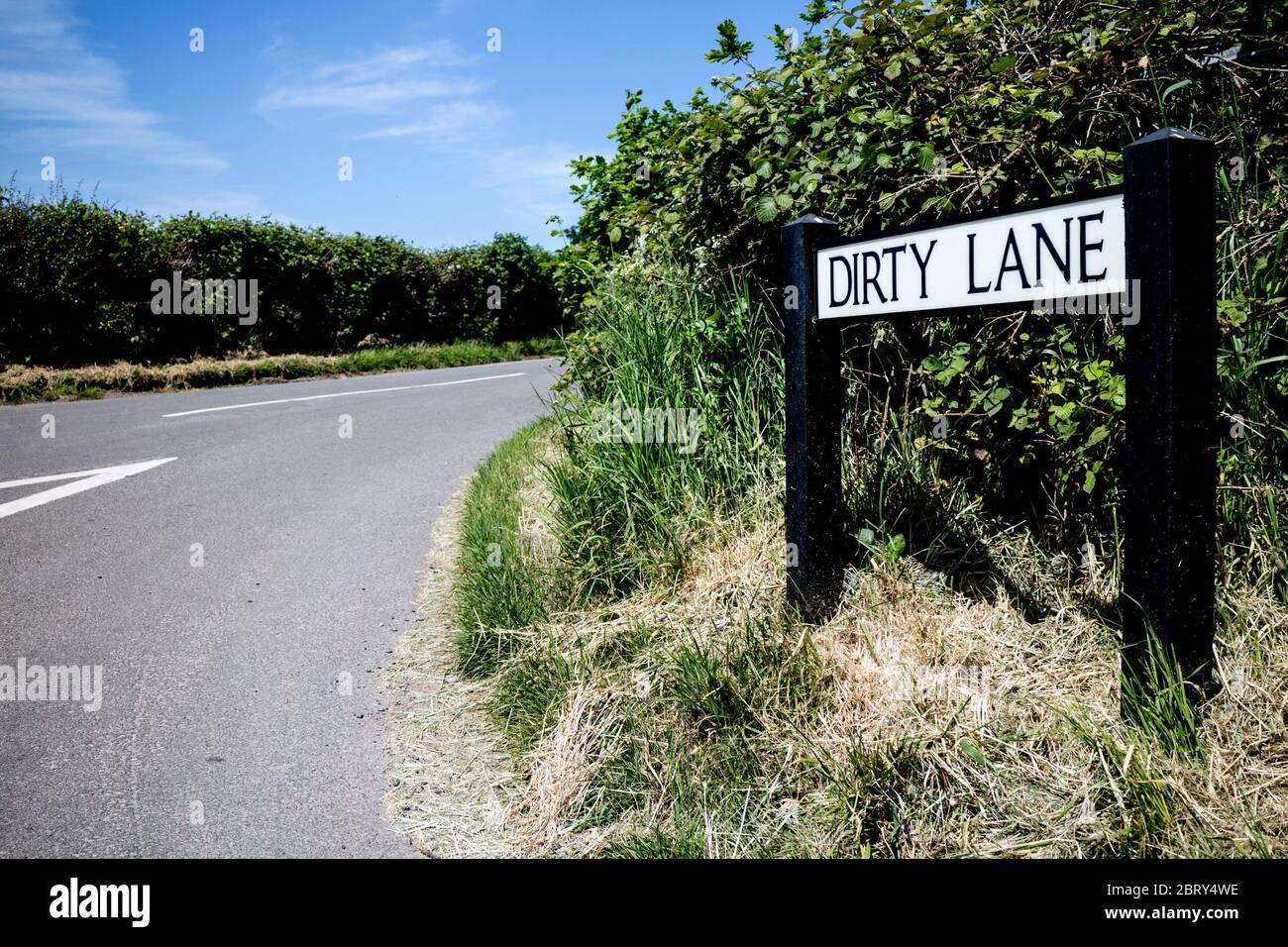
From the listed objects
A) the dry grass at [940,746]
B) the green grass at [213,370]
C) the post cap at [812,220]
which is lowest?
the dry grass at [940,746]

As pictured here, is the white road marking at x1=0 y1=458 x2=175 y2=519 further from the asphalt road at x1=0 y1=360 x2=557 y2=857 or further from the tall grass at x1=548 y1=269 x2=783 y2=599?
the tall grass at x1=548 y1=269 x2=783 y2=599

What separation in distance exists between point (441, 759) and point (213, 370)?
13.5 metres

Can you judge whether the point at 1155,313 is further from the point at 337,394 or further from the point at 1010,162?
the point at 337,394

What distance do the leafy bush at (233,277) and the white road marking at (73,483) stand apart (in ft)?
26.5

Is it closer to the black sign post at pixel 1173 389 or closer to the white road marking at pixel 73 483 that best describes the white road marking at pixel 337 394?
the white road marking at pixel 73 483

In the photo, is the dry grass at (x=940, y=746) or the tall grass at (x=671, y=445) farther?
the tall grass at (x=671, y=445)

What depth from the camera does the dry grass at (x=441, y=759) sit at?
8.66 feet

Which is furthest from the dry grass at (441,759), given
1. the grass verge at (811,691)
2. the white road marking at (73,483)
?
the white road marking at (73,483)

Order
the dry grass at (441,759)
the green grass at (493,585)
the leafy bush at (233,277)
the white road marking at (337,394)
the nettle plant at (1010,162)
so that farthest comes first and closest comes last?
the leafy bush at (233,277) < the white road marking at (337,394) < the green grass at (493,585) < the nettle plant at (1010,162) < the dry grass at (441,759)

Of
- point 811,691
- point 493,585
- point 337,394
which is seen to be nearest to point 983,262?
point 811,691

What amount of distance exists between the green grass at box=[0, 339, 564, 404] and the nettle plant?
8696 millimetres

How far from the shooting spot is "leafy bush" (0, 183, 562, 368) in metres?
14.4

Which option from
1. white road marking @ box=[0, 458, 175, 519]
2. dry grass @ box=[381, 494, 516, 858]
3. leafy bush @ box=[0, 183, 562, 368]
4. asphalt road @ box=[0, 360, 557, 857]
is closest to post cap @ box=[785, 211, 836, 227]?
asphalt road @ box=[0, 360, 557, 857]

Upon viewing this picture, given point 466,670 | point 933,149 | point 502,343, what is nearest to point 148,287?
point 502,343
